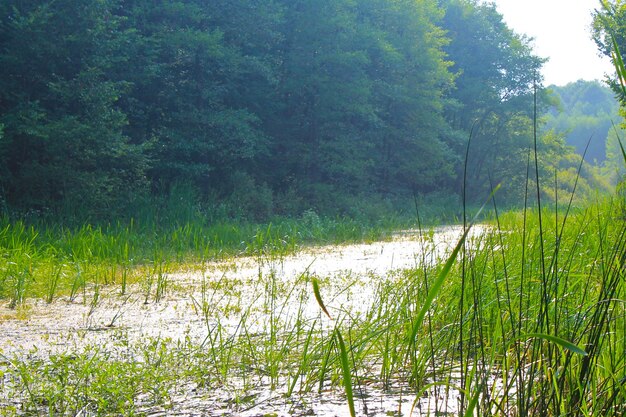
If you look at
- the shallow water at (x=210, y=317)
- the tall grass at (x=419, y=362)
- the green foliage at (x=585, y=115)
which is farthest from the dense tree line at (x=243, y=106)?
the green foliage at (x=585, y=115)

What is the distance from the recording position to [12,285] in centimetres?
461

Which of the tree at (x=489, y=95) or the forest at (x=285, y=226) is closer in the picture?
the forest at (x=285, y=226)

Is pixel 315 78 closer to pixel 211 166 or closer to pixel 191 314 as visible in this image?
pixel 211 166

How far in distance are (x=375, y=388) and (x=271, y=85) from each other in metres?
15.7

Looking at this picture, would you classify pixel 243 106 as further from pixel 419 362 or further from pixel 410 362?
pixel 419 362

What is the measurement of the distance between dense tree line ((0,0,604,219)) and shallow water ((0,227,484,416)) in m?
2.20

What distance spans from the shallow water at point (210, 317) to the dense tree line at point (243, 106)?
2.20 m

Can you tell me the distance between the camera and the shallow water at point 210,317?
6.93ft

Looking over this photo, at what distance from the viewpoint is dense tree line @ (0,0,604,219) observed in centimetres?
988

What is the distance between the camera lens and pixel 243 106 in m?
16.8

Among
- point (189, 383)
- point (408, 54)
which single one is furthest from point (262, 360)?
point (408, 54)

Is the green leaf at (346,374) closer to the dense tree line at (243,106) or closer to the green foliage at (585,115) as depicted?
the dense tree line at (243,106)

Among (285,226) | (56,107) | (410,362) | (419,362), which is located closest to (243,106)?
(285,226)

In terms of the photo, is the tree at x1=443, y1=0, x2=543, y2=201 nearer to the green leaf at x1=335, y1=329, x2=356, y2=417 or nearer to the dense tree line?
the dense tree line
